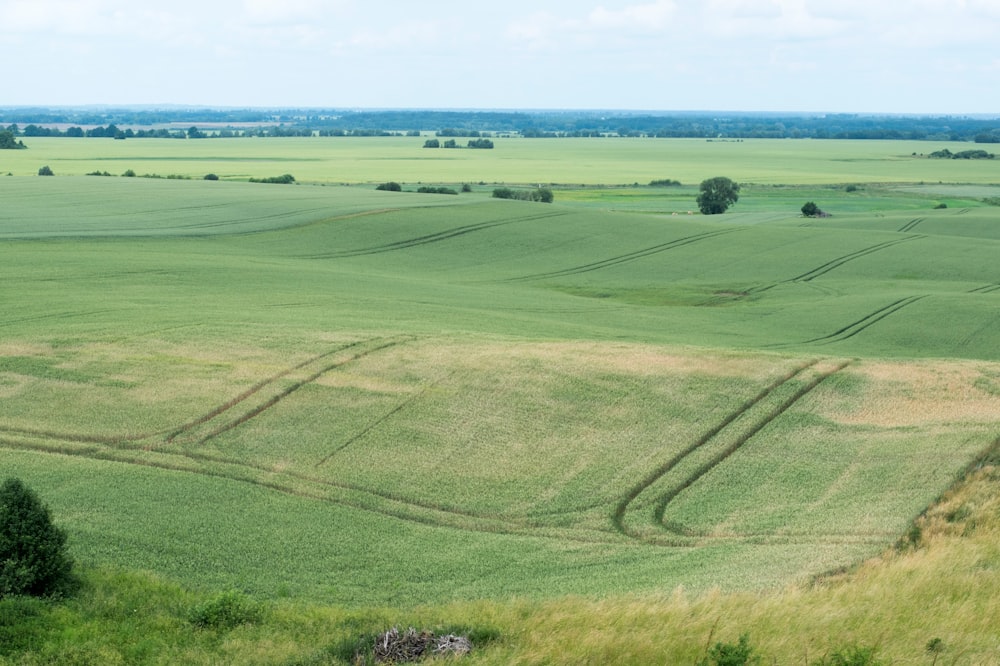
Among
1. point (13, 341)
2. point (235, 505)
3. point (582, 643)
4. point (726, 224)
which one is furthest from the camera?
point (726, 224)

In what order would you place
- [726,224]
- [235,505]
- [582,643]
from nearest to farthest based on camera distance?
1. [582,643]
2. [235,505]
3. [726,224]

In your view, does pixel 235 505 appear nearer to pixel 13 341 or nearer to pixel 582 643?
pixel 582 643

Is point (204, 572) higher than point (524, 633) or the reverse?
the reverse

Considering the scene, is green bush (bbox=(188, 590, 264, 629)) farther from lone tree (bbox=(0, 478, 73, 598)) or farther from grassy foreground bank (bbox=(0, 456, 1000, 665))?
lone tree (bbox=(0, 478, 73, 598))

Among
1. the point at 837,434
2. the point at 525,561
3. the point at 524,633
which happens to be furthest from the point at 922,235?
the point at 524,633

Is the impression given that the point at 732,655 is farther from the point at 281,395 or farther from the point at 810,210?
the point at 810,210

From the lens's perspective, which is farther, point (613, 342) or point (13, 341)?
point (613, 342)

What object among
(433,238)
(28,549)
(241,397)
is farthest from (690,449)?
(433,238)
